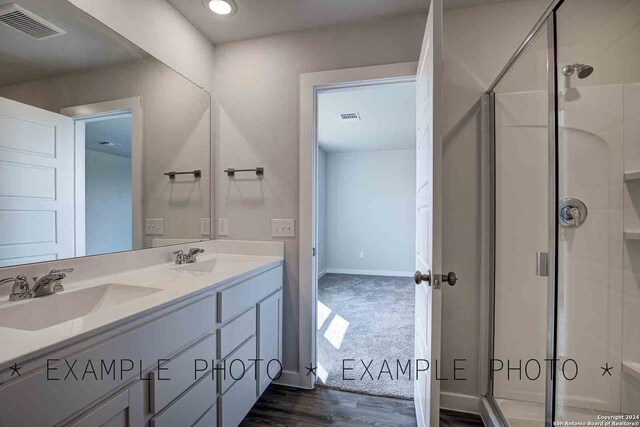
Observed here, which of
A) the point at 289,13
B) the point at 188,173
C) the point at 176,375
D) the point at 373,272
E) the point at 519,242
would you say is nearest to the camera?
the point at 176,375

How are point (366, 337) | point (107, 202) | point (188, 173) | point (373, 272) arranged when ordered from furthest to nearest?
point (373, 272), point (366, 337), point (188, 173), point (107, 202)

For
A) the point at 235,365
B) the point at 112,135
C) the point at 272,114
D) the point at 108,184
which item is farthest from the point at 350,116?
the point at 235,365

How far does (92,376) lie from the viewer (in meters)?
0.75

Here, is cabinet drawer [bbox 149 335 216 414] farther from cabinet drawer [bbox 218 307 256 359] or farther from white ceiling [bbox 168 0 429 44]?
white ceiling [bbox 168 0 429 44]

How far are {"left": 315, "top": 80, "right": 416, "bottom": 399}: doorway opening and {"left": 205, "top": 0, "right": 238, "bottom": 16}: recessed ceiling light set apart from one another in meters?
0.72

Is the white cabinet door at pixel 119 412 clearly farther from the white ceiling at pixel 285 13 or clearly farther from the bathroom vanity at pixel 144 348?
the white ceiling at pixel 285 13

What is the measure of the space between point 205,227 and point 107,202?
710 millimetres

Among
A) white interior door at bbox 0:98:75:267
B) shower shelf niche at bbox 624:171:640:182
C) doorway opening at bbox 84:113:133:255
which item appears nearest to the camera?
white interior door at bbox 0:98:75:267

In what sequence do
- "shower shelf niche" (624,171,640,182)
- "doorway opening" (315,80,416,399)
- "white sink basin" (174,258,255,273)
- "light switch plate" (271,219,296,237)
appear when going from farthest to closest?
"doorway opening" (315,80,416,399)
"light switch plate" (271,219,296,237)
"white sink basin" (174,258,255,273)
"shower shelf niche" (624,171,640,182)

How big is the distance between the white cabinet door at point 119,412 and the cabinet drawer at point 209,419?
1.12 feet

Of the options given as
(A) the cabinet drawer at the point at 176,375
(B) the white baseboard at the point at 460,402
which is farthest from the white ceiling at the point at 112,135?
(B) the white baseboard at the point at 460,402

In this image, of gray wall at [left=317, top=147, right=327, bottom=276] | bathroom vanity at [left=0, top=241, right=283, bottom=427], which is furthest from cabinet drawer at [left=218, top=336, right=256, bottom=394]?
gray wall at [left=317, top=147, right=327, bottom=276]

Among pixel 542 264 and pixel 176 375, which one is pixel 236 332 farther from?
pixel 542 264

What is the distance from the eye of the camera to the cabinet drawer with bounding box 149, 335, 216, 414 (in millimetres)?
960
